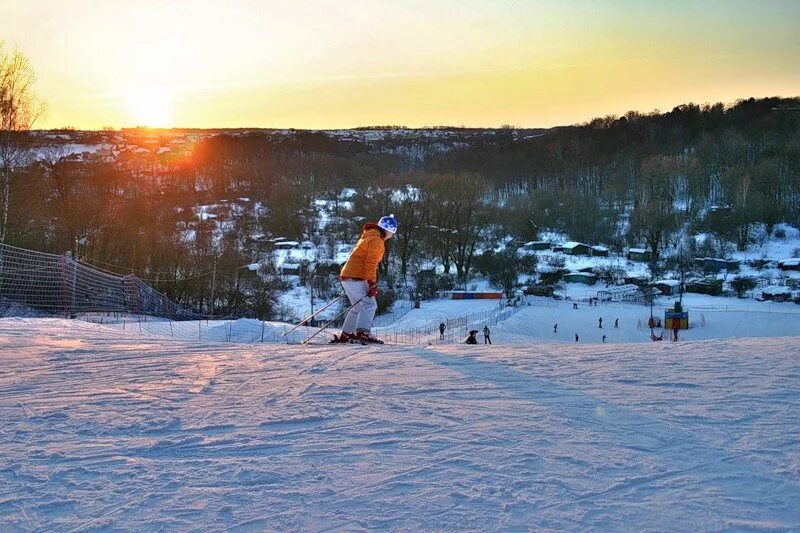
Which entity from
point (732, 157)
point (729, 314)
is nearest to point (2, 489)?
point (729, 314)

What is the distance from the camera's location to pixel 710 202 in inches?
3324

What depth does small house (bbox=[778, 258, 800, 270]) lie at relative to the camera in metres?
58.9

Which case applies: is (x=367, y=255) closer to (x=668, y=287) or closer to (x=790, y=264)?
(x=668, y=287)

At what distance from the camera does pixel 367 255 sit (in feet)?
27.5

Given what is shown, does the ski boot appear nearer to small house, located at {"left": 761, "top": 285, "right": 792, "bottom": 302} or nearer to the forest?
the forest

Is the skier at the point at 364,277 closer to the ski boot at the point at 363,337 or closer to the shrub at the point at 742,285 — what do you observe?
the ski boot at the point at 363,337

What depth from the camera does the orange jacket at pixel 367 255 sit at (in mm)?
8352

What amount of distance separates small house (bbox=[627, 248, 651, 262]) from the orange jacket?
2539 inches

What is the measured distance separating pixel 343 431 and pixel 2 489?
1.62 meters

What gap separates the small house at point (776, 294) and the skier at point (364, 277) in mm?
49641

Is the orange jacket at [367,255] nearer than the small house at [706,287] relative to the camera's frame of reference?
Yes

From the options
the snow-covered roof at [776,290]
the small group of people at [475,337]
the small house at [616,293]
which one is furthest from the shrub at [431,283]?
the small group of people at [475,337]

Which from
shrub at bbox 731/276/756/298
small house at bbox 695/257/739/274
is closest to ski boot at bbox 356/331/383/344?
shrub at bbox 731/276/756/298

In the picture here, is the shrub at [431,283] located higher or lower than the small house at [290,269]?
lower
